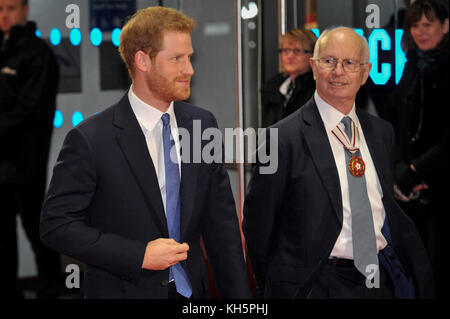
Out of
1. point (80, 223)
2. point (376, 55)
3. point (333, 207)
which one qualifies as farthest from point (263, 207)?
point (376, 55)

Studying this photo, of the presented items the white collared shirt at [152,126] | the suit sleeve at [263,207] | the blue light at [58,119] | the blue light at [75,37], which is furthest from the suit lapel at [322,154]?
the blue light at [58,119]

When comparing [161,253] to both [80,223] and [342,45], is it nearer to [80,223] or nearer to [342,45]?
[80,223]

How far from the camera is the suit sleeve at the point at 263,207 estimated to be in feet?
8.21

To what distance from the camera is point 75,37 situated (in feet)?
9.95

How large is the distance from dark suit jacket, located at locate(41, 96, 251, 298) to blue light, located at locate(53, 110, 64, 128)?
981 millimetres

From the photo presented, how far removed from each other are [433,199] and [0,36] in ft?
7.55

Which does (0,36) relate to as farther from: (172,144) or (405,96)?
(405,96)

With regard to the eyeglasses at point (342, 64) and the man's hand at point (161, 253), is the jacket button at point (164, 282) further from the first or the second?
the eyeglasses at point (342, 64)

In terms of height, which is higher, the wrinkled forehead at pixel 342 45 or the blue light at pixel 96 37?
the blue light at pixel 96 37

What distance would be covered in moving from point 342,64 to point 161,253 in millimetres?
983

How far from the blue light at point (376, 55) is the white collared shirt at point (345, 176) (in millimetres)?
353

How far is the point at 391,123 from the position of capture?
3021 mm
